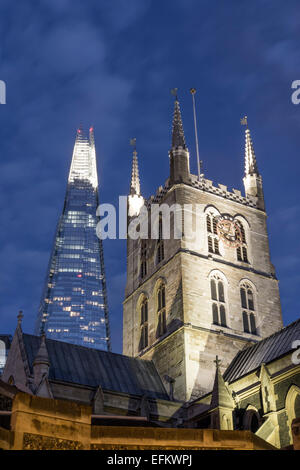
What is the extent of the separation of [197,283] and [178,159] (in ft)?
34.7

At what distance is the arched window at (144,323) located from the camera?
43500 millimetres

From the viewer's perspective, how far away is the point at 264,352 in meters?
34.1

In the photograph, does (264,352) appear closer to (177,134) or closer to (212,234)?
(212,234)

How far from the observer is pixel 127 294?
4744 cm

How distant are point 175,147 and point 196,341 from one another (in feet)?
53.0

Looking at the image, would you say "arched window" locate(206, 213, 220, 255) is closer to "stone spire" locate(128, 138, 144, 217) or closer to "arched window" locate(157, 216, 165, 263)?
"arched window" locate(157, 216, 165, 263)

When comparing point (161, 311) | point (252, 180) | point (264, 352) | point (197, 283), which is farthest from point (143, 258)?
point (264, 352)

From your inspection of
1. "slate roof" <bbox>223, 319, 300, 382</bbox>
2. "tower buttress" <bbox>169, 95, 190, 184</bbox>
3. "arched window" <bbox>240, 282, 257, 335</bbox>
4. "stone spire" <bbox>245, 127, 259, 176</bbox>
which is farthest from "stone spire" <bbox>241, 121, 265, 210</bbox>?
"slate roof" <bbox>223, 319, 300, 382</bbox>

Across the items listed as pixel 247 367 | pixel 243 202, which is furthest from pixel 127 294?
pixel 247 367

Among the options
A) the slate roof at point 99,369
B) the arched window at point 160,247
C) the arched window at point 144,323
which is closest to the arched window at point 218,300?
the arched window at point 160,247

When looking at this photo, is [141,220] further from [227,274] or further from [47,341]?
[47,341]

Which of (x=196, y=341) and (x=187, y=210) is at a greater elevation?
(x=187, y=210)

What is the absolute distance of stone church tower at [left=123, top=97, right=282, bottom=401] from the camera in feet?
125
